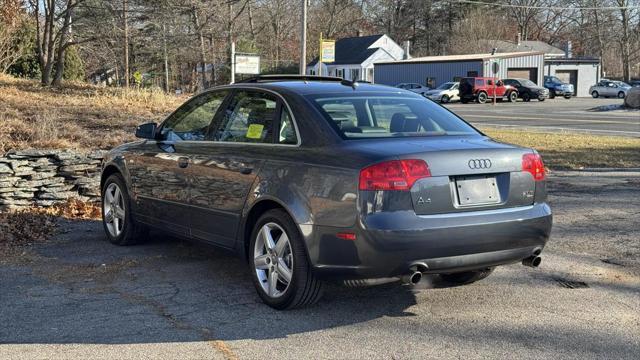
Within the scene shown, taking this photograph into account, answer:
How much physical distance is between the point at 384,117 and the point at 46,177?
17.2 feet

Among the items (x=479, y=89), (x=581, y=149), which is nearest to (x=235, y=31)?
(x=479, y=89)

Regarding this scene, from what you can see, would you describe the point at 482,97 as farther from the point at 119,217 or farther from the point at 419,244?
the point at 419,244

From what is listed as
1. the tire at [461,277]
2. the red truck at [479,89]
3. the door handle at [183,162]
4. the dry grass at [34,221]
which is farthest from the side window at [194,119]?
the red truck at [479,89]

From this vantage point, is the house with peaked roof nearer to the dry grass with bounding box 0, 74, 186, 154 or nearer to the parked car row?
the parked car row

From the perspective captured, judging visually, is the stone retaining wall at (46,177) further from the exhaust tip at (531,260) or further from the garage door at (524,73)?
the garage door at (524,73)

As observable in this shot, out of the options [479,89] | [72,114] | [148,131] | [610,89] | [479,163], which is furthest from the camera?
[610,89]

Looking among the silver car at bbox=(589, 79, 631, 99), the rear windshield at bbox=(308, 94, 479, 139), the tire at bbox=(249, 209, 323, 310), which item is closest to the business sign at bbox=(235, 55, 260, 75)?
the rear windshield at bbox=(308, 94, 479, 139)

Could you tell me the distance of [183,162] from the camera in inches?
240

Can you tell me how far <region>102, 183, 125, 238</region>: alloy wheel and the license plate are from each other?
3.72m

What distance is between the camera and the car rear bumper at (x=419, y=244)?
4414mm

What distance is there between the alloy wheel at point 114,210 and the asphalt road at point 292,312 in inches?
8.6

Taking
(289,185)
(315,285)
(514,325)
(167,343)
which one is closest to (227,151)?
(289,185)

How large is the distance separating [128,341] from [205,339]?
0.47 meters

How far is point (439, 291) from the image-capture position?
5551mm
